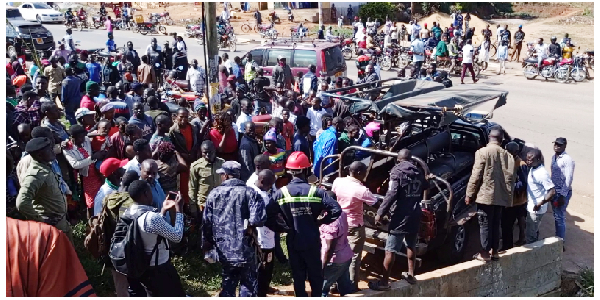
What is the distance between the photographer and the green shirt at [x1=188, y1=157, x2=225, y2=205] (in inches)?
261

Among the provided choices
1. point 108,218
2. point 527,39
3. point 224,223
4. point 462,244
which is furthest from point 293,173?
point 527,39

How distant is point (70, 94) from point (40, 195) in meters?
6.08

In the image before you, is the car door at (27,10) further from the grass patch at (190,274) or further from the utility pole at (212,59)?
the grass patch at (190,274)

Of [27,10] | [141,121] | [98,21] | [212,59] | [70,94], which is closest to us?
[141,121]

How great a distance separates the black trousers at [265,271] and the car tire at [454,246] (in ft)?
7.78

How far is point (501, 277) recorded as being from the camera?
7.03 m

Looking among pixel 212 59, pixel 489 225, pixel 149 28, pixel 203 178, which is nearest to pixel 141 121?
pixel 203 178

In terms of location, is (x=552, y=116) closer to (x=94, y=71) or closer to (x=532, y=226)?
(x=532, y=226)

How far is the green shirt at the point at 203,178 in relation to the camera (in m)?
6.62

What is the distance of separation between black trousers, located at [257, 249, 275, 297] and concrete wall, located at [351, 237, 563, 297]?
924mm

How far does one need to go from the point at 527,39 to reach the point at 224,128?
27310mm

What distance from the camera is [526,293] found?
7316 millimetres

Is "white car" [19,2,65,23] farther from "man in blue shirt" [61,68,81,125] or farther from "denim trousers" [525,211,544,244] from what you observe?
"denim trousers" [525,211,544,244]

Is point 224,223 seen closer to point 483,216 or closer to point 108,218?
point 108,218
